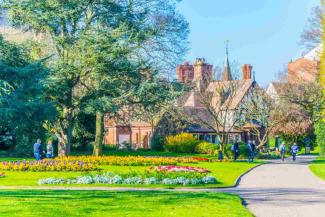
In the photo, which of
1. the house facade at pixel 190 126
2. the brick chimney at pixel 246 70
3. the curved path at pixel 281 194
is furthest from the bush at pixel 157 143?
the curved path at pixel 281 194

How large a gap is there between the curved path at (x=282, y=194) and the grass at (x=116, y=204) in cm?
77

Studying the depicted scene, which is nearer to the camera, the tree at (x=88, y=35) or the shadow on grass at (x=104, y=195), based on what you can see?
the shadow on grass at (x=104, y=195)

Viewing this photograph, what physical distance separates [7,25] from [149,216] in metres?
28.9

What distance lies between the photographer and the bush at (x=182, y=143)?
51.3 m

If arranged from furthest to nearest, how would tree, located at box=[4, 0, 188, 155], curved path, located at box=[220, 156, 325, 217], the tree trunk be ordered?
the tree trunk → tree, located at box=[4, 0, 188, 155] → curved path, located at box=[220, 156, 325, 217]

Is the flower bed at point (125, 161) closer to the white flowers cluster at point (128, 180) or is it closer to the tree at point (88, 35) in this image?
the tree at point (88, 35)

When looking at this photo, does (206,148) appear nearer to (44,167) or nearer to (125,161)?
(125,161)

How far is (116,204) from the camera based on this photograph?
13.9 metres

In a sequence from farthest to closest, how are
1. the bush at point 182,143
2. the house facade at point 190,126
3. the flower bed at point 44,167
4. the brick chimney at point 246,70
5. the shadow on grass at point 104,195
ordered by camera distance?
1. the brick chimney at point 246,70
2. the house facade at point 190,126
3. the bush at point 182,143
4. the flower bed at point 44,167
5. the shadow on grass at point 104,195

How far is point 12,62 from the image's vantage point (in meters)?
29.2

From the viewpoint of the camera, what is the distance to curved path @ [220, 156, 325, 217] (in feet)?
45.9

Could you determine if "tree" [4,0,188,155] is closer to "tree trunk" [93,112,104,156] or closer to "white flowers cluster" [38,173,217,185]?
"tree trunk" [93,112,104,156]

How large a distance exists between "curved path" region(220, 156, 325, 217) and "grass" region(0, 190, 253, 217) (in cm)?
77

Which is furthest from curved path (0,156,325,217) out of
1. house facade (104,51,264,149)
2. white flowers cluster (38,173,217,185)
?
house facade (104,51,264,149)
